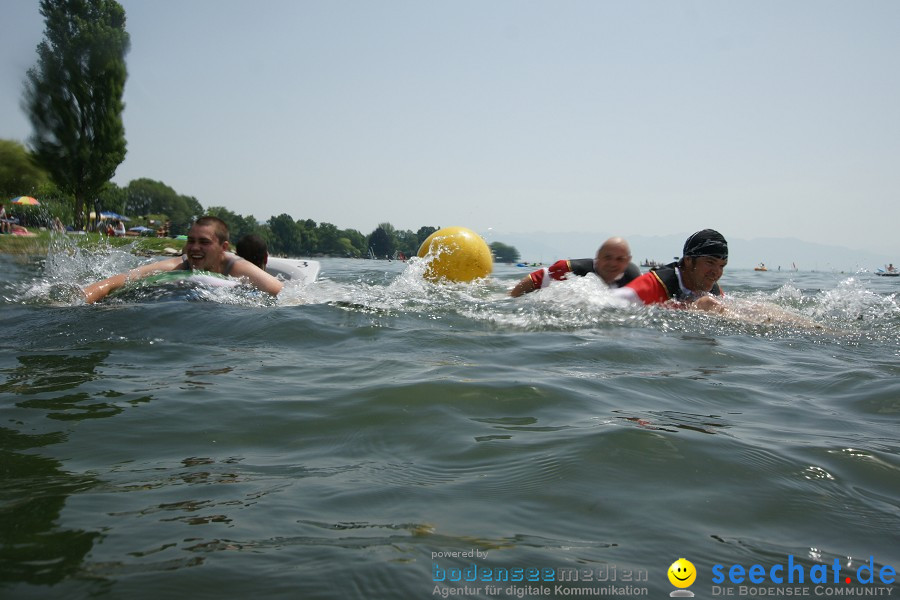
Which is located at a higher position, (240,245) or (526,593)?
(240,245)

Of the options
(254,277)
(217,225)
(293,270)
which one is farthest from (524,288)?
(217,225)

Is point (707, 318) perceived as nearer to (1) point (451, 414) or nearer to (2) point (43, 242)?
(1) point (451, 414)

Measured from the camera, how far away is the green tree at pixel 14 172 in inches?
1634

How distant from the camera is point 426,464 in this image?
245 centimetres

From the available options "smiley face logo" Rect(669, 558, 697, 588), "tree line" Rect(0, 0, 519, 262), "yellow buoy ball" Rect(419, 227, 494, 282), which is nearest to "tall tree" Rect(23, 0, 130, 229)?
"tree line" Rect(0, 0, 519, 262)

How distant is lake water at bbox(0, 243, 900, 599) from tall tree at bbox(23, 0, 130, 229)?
28.2 m

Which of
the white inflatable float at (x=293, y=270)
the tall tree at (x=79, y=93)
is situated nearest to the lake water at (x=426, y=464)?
the white inflatable float at (x=293, y=270)

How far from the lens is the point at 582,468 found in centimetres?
242

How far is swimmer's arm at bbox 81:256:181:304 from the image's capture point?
21.6 ft

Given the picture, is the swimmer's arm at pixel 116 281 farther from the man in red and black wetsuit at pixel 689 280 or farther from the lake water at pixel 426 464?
the man in red and black wetsuit at pixel 689 280

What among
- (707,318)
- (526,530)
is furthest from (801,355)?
→ (526,530)

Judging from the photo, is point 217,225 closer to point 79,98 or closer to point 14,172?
point 79,98

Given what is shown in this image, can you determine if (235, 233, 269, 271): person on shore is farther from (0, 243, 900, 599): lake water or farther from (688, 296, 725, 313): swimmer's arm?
(688, 296, 725, 313): swimmer's arm

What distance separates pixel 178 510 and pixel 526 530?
1.07m
